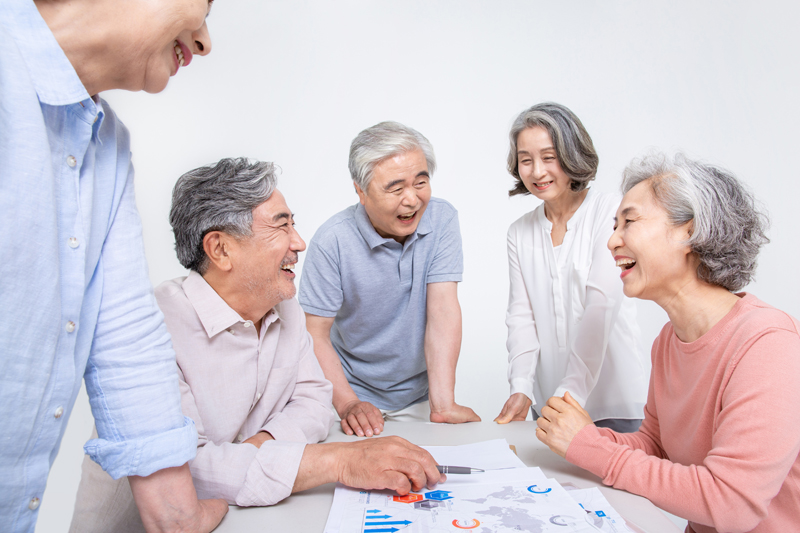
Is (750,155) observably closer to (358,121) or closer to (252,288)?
(358,121)

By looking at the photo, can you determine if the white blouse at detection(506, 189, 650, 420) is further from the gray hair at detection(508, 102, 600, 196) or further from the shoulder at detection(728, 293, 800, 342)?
the shoulder at detection(728, 293, 800, 342)

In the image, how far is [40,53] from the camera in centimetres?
76

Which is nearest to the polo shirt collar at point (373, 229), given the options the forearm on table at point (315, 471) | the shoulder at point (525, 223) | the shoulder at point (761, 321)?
the shoulder at point (525, 223)

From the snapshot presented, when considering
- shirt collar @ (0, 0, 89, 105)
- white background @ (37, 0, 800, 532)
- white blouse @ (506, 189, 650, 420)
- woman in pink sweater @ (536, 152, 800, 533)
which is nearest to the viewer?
shirt collar @ (0, 0, 89, 105)

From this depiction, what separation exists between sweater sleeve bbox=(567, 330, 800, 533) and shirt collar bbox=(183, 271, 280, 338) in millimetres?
1060

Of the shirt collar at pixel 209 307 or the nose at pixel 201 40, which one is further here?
the shirt collar at pixel 209 307

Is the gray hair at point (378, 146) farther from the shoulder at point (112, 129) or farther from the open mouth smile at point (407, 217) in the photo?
the shoulder at point (112, 129)

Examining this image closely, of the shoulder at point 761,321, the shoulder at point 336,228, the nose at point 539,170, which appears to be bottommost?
the shoulder at point 761,321

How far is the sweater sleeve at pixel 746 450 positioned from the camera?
3.37 feet

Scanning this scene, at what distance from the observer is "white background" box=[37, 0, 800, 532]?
3523 mm

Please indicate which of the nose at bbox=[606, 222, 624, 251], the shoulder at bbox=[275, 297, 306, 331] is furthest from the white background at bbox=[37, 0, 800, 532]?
the nose at bbox=[606, 222, 624, 251]

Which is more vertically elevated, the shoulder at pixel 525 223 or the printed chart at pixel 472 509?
the shoulder at pixel 525 223

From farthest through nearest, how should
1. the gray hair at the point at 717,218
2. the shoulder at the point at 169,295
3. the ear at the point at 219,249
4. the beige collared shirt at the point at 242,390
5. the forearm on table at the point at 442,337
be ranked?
the forearm on table at the point at 442,337, the ear at the point at 219,249, the shoulder at the point at 169,295, the gray hair at the point at 717,218, the beige collared shirt at the point at 242,390

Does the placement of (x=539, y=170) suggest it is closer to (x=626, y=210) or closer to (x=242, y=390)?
(x=626, y=210)
